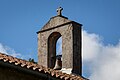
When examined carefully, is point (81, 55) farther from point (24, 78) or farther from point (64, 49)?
point (24, 78)

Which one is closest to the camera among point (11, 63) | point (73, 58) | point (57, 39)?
point (11, 63)

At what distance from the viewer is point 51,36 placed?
1408 cm

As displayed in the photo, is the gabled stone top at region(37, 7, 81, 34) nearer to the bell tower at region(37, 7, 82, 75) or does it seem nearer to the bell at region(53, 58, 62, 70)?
the bell tower at region(37, 7, 82, 75)

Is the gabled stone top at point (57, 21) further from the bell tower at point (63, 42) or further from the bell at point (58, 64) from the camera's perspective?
the bell at point (58, 64)

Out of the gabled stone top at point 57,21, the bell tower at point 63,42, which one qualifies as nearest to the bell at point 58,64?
the bell tower at point 63,42

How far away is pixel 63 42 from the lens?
13.5 meters

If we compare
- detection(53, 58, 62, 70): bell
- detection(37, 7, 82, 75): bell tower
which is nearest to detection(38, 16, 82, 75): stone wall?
detection(37, 7, 82, 75): bell tower

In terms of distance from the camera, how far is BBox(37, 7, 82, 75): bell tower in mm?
13305

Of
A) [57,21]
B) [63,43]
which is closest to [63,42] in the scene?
[63,43]

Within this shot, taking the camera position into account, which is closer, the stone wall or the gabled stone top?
the stone wall

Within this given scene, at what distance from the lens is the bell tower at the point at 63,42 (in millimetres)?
13305

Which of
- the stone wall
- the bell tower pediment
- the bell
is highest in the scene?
the bell tower pediment

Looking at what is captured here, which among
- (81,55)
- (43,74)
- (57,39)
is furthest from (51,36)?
(43,74)

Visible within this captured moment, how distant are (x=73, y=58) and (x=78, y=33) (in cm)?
95
